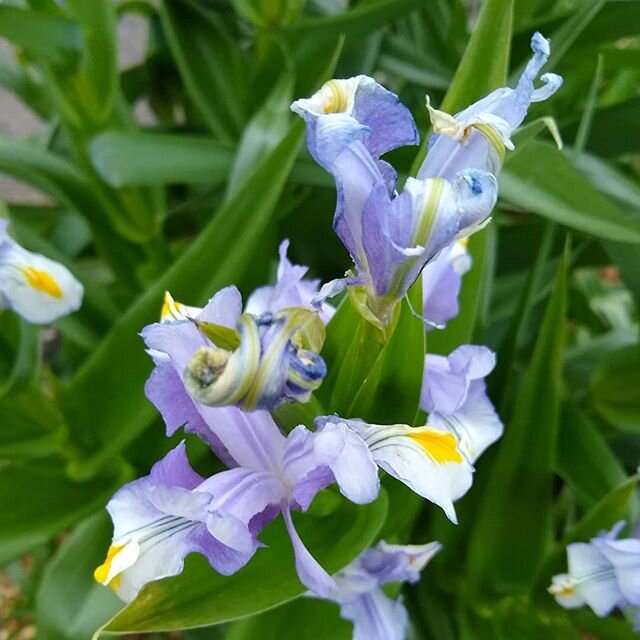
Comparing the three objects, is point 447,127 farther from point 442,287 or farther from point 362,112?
point 442,287

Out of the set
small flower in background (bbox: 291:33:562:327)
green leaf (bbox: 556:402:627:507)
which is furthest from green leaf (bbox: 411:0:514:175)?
green leaf (bbox: 556:402:627:507)

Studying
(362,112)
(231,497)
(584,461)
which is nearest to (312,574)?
(231,497)

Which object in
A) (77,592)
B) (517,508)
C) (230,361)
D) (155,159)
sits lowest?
(77,592)

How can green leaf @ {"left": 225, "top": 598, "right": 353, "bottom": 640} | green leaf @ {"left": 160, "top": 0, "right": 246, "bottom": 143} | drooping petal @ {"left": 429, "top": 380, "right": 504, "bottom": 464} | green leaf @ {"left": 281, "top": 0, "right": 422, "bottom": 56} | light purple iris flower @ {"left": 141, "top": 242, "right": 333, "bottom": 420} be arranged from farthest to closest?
green leaf @ {"left": 160, "top": 0, "right": 246, "bottom": 143}
green leaf @ {"left": 281, "top": 0, "right": 422, "bottom": 56}
green leaf @ {"left": 225, "top": 598, "right": 353, "bottom": 640}
drooping petal @ {"left": 429, "top": 380, "right": 504, "bottom": 464}
light purple iris flower @ {"left": 141, "top": 242, "right": 333, "bottom": 420}

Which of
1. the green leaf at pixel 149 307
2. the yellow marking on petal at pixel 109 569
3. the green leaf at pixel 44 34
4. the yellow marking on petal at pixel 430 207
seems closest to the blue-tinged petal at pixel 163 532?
the yellow marking on petal at pixel 109 569

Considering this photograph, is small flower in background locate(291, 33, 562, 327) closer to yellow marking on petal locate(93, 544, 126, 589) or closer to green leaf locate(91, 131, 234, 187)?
yellow marking on petal locate(93, 544, 126, 589)
